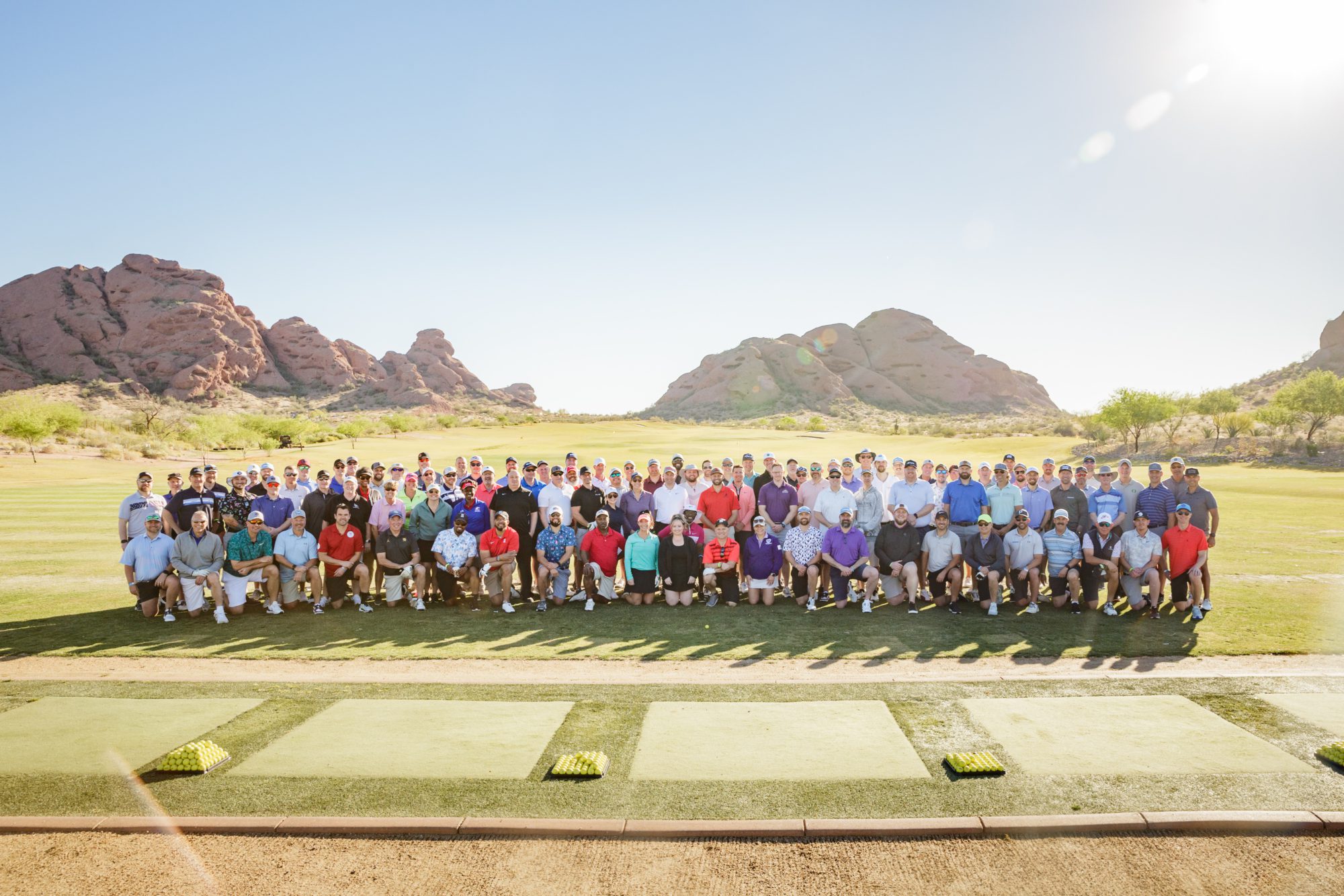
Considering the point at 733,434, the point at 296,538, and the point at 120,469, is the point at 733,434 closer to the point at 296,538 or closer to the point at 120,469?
the point at 120,469

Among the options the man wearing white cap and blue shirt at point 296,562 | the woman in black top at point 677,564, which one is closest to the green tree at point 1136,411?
the woman in black top at point 677,564

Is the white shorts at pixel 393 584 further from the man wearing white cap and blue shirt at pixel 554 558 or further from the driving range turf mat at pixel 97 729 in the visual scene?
the driving range turf mat at pixel 97 729

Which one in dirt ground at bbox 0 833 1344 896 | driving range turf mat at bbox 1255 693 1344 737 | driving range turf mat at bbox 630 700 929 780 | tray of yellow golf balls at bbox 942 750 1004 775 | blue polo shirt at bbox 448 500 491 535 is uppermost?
blue polo shirt at bbox 448 500 491 535

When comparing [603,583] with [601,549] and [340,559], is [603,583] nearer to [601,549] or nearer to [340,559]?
[601,549]

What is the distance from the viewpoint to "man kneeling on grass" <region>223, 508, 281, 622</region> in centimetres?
1168

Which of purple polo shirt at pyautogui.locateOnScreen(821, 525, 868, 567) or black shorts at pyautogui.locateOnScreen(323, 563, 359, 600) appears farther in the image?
black shorts at pyautogui.locateOnScreen(323, 563, 359, 600)

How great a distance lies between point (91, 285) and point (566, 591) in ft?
506

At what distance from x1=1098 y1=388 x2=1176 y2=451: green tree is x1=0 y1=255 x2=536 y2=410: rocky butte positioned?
109 meters

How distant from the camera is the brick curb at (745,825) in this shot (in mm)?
5246

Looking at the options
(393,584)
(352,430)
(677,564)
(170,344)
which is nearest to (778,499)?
(677,564)

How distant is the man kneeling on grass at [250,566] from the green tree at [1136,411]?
56863 millimetres

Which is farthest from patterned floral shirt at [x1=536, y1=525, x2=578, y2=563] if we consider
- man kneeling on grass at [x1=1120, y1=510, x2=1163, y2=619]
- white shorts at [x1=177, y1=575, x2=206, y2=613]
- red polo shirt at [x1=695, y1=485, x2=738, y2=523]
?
man kneeling on grass at [x1=1120, y1=510, x2=1163, y2=619]

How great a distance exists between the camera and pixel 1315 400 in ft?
163

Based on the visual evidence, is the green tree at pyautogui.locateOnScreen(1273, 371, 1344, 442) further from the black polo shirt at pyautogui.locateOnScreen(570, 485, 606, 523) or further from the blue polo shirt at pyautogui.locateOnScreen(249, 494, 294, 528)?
the blue polo shirt at pyautogui.locateOnScreen(249, 494, 294, 528)
